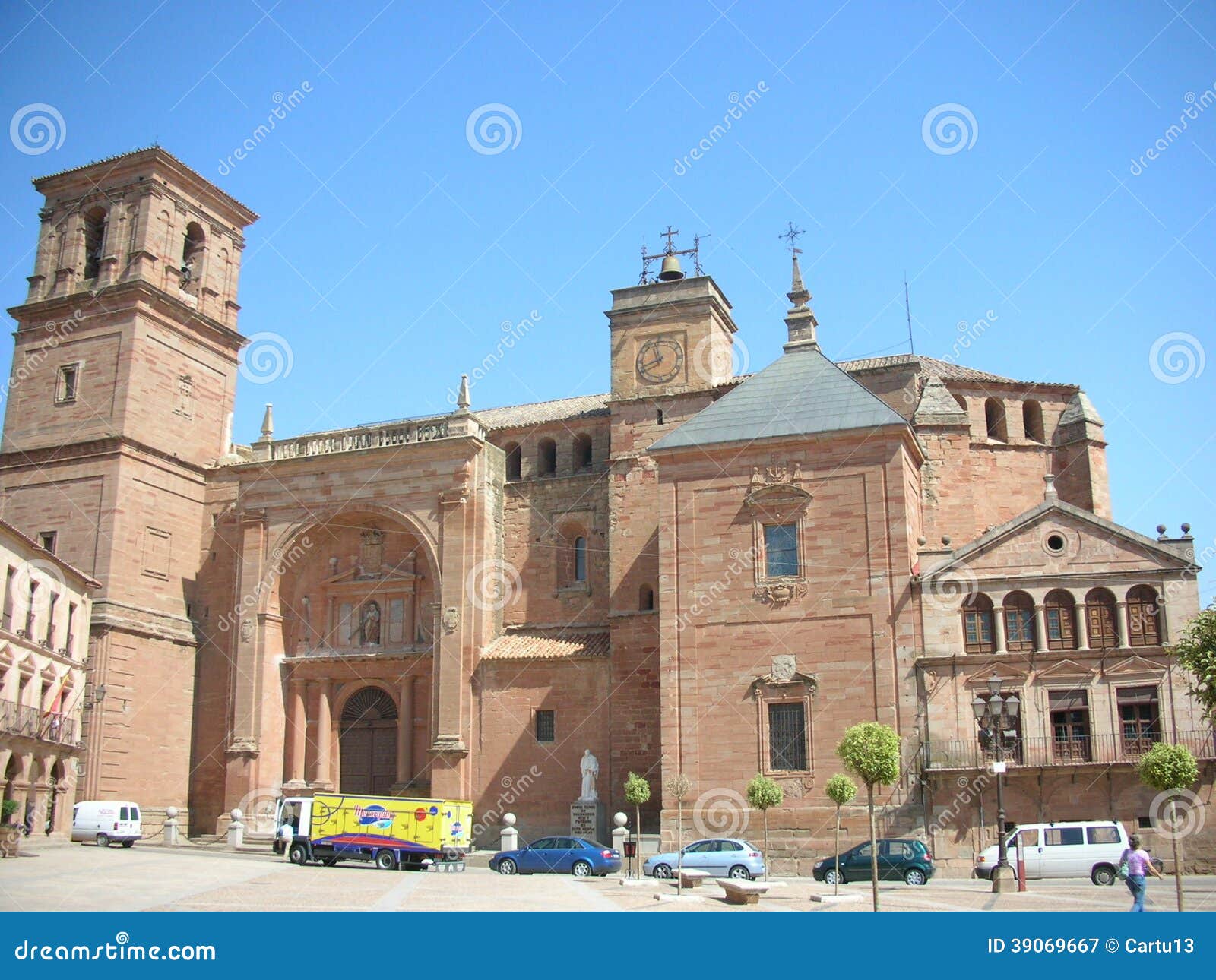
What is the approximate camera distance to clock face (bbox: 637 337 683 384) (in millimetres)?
42031

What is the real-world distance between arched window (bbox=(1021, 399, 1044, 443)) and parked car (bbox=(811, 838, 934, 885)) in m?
18.2

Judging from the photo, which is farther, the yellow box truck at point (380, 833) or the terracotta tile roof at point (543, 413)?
the terracotta tile roof at point (543, 413)

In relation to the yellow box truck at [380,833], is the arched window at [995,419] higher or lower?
higher

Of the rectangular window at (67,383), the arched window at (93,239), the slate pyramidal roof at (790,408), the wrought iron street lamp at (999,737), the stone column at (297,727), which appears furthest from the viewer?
the arched window at (93,239)

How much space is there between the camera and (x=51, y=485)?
42.4 meters

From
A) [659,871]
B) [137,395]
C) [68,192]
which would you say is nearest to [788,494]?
[659,871]

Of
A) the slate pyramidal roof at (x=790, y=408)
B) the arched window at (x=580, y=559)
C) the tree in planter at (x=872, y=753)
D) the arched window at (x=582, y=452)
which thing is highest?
the arched window at (x=582, y=452)

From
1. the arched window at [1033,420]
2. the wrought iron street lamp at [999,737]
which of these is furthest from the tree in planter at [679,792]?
the arched window at [1033,420]

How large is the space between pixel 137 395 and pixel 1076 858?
3175 cm

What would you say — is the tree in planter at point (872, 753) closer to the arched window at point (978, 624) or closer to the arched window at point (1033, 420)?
the arched window at point (978, 624)

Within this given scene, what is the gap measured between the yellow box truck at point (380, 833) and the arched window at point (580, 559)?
1136 cm

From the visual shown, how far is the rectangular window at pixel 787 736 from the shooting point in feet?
106

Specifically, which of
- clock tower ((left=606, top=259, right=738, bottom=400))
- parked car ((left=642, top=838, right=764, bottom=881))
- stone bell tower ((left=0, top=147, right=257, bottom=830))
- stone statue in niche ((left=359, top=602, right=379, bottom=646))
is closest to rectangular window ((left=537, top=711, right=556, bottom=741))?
stone statue in niche ((left=359, top=602, right=379, bottom=646))

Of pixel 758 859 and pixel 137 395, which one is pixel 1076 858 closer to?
pixel 758 859
